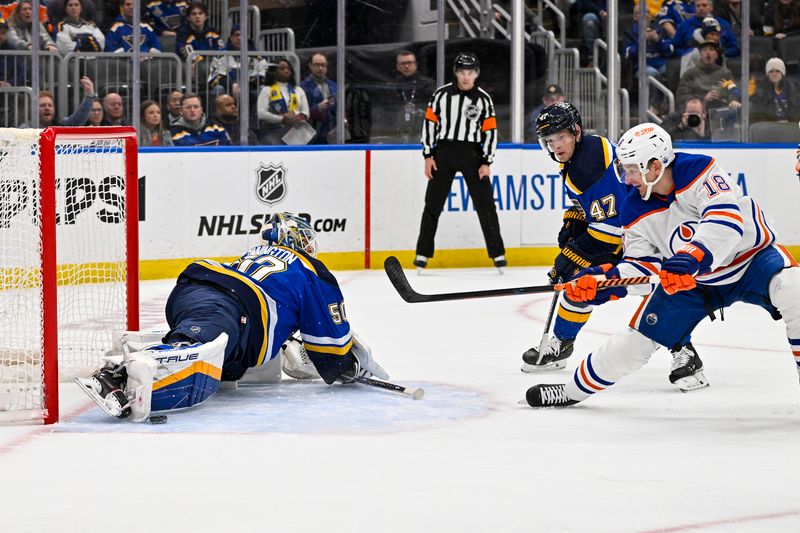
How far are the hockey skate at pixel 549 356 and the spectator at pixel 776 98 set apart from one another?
4.72m

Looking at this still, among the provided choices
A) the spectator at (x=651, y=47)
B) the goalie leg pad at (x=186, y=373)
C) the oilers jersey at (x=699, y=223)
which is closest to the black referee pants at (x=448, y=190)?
the spectator at (x=651, y=47)

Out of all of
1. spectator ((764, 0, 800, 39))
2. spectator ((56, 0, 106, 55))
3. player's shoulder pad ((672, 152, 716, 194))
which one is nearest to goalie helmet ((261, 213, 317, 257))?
player's shoulder pad ((672, 152, 716, 194))

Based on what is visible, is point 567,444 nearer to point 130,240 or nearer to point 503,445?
point 503,445

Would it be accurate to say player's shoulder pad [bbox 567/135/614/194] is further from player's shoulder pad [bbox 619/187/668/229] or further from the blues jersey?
player's shoulder pad [bbox 619/187/668/229]

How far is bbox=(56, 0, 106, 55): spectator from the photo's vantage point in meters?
7.64

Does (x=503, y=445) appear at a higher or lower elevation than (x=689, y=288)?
lower

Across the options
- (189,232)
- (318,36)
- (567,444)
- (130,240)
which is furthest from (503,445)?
(318,36)

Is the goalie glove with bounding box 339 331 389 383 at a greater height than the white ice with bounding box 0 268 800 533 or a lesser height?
greater

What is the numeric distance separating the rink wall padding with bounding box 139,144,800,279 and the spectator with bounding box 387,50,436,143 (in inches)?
9.4

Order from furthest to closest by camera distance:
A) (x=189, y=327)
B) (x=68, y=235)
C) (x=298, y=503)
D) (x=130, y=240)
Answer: (x=68, y=235), (x=130, y=240), (x=189, y=327), (x=298, y=503)

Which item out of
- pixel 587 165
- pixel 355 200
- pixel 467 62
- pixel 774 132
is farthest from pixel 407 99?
pixel 587 165

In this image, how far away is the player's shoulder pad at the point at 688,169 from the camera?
382 cm

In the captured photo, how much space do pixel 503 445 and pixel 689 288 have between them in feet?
2.22

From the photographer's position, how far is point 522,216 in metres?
8.73
